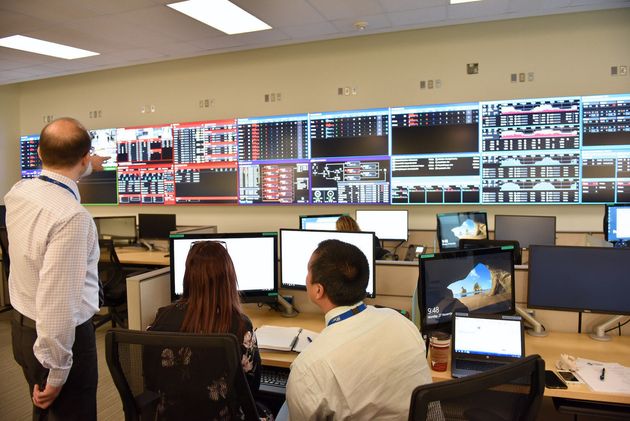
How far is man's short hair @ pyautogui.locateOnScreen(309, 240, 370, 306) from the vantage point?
4.43 feet

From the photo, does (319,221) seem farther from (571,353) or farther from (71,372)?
(71,372)

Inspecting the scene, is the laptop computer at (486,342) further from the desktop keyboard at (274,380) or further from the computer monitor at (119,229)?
the computer monitor at (119,229)

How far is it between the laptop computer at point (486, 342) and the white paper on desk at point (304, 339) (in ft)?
2.03

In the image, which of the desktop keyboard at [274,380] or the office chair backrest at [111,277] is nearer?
the desktop keyboard at [274,380]

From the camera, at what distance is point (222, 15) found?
4.13 metres

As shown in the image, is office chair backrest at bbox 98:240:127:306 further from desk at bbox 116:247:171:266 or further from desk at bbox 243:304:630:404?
desk at bbox 243:304:630:404

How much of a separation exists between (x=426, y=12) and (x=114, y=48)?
3.31m

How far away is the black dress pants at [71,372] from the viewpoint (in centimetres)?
157

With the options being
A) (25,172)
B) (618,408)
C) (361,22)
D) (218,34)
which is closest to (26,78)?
(25,172)

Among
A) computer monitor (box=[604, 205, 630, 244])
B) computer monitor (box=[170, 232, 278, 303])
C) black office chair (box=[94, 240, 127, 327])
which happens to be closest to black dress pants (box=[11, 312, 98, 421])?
computer monitor (box=[170, 232, 278, 303])

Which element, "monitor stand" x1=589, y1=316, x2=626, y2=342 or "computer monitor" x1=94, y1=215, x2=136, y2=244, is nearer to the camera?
"monitor stand" x1=589, y1=316, x2=626, y2=342

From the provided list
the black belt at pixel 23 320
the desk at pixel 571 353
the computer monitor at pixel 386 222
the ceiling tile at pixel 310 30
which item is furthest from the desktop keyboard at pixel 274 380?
the ceiling tile at pixel 310 30

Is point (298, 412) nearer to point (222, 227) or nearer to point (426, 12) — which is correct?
point (426, 12)

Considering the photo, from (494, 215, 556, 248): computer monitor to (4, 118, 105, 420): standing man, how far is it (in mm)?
3340
